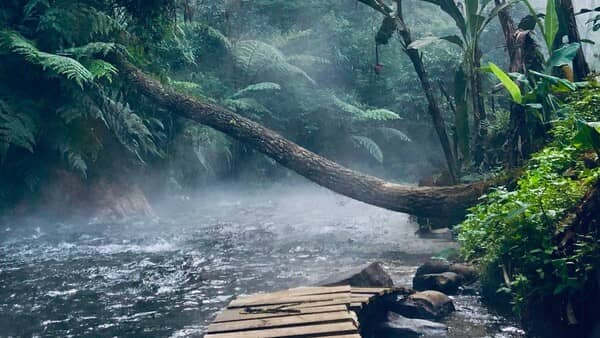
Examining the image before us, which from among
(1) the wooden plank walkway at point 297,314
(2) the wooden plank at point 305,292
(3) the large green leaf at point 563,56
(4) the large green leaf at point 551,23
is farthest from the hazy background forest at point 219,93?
(1) the wooden plank walkway at point 297,314

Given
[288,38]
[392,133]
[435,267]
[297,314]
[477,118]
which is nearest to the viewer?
[297,314]

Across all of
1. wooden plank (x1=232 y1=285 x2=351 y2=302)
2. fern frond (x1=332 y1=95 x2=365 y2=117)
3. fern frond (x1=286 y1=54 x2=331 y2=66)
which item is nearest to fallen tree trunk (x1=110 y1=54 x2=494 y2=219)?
wooden plank (x1=232 y1=285 x2=351 y2=302)

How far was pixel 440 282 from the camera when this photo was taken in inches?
196

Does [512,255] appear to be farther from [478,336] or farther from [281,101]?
[281,101]

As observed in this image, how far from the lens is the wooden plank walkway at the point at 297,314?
2984mm

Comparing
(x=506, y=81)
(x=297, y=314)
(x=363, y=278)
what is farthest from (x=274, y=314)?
(x=506, y=81)

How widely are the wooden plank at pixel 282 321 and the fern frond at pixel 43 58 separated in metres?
5.34

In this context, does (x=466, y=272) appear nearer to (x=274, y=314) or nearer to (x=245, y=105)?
(x=274, y=314)

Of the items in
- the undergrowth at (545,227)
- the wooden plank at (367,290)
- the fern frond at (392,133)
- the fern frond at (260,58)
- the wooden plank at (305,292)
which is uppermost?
the fern frond at (260,58)

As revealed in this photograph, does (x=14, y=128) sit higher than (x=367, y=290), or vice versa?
(x=14, y=128)

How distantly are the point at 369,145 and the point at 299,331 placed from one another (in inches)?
471

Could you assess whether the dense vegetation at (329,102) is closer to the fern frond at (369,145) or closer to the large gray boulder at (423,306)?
the fern frond at (369,145)

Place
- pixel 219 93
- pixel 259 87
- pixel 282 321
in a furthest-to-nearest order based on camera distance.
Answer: pixel 219 93 → pixel 259 87 → pixel 282 321

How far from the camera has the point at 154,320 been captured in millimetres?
4395
